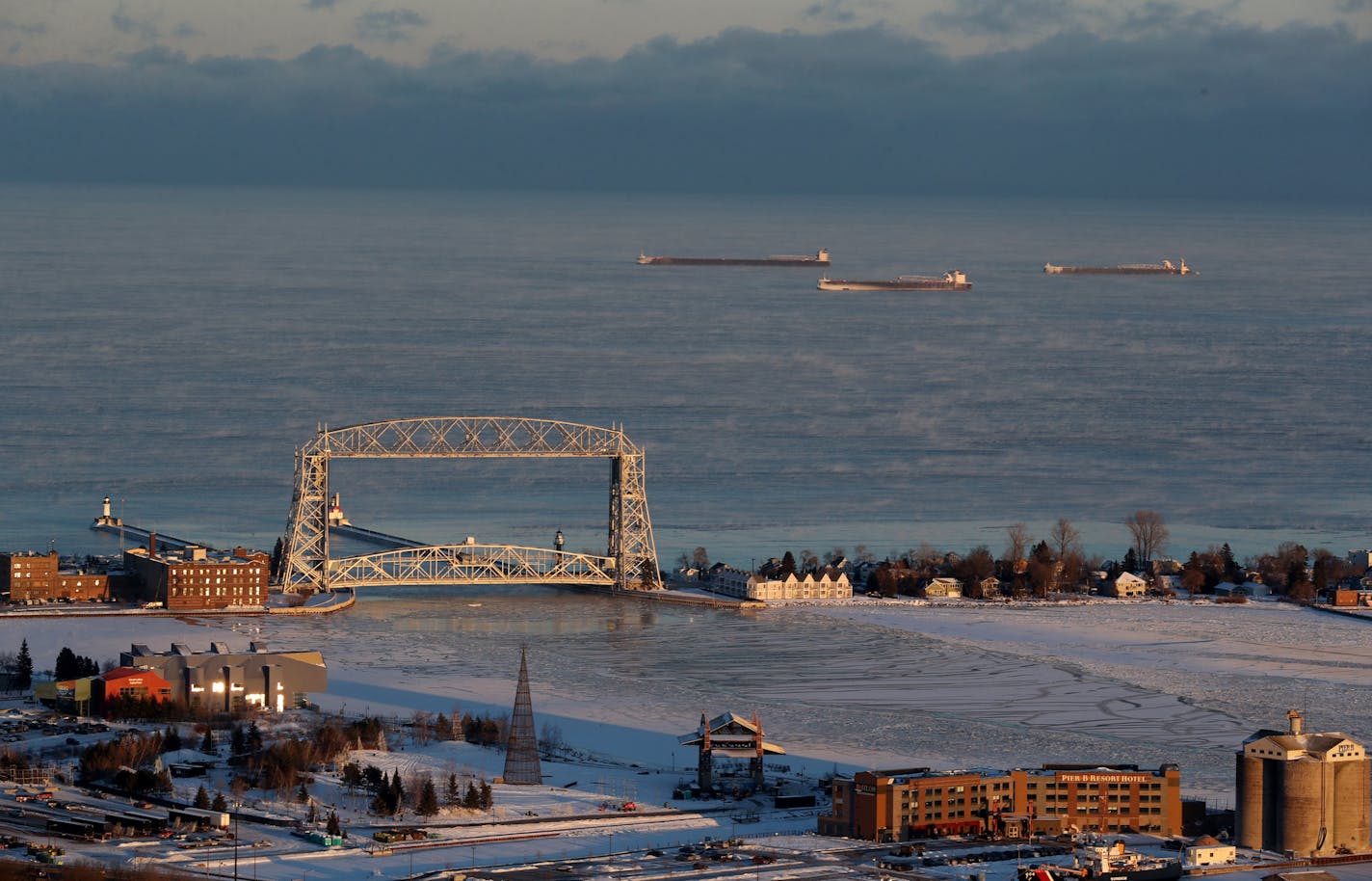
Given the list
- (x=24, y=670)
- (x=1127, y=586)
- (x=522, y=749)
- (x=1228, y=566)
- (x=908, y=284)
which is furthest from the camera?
(x=908, y=284)

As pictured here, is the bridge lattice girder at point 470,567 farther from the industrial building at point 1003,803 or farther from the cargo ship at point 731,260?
the cargo ship at point 731,260

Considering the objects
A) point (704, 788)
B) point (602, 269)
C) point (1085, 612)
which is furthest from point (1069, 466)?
point (602, 269)

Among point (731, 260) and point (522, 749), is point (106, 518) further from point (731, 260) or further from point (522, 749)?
point (731, 260)

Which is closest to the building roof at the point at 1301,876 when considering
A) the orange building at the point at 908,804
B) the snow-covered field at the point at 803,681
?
the snow-covered field at the point at 803,681

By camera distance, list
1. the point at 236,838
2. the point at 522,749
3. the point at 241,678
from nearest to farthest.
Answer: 1. the point at 236,838
2. the point at 522,749
3. the point at 241,678

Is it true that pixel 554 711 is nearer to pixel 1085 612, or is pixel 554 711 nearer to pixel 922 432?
pixel 1085 612

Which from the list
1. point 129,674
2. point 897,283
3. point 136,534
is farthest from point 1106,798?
point 897,283

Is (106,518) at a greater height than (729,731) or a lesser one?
greater
